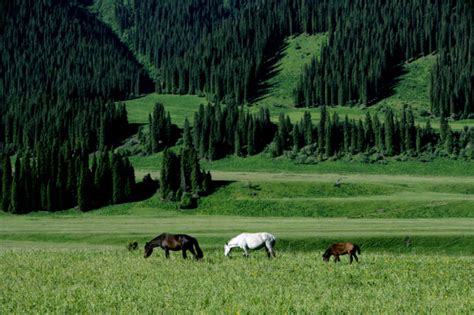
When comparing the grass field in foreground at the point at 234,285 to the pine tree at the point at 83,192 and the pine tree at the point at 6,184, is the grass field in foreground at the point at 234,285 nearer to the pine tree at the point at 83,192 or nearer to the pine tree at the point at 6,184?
the pine tree at the point at 83,192

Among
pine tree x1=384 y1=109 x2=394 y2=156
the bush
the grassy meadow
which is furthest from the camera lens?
pine tree x1=384 y1=109 x2=394 y2=156

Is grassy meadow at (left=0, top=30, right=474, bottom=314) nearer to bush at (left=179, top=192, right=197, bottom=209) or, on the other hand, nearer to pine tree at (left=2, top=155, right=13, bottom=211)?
bush at (left=179, top=192, right=197, bottom=209)

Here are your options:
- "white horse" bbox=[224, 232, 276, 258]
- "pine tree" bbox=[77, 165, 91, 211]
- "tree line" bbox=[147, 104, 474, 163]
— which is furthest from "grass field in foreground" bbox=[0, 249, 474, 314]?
"tree line" bbox=[147, 104, 474, 163]

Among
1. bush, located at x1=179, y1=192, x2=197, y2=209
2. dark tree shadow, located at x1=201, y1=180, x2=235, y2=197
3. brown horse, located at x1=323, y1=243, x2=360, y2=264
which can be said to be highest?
brown horse, located at x1=323, y1=243, x2=360, y2=264

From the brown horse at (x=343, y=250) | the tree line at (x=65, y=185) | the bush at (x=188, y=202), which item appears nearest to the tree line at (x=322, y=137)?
the tree line at (x=65, y=185)

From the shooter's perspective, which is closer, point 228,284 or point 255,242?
point 228,284

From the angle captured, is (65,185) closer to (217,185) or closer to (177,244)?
(217,185)

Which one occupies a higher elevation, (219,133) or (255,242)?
(219,133)

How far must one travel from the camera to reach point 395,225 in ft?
219

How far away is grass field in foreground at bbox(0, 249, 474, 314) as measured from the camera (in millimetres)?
19859

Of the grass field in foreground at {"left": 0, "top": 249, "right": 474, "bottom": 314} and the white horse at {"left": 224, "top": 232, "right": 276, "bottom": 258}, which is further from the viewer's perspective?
the white horse at {"left": 224, "top": 232, "right": 276, "bottom": 258}

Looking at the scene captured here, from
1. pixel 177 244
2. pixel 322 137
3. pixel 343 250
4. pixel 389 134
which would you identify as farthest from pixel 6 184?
pixel 343 250

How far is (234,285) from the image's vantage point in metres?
24.4

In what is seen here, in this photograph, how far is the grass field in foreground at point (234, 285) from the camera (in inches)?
782
